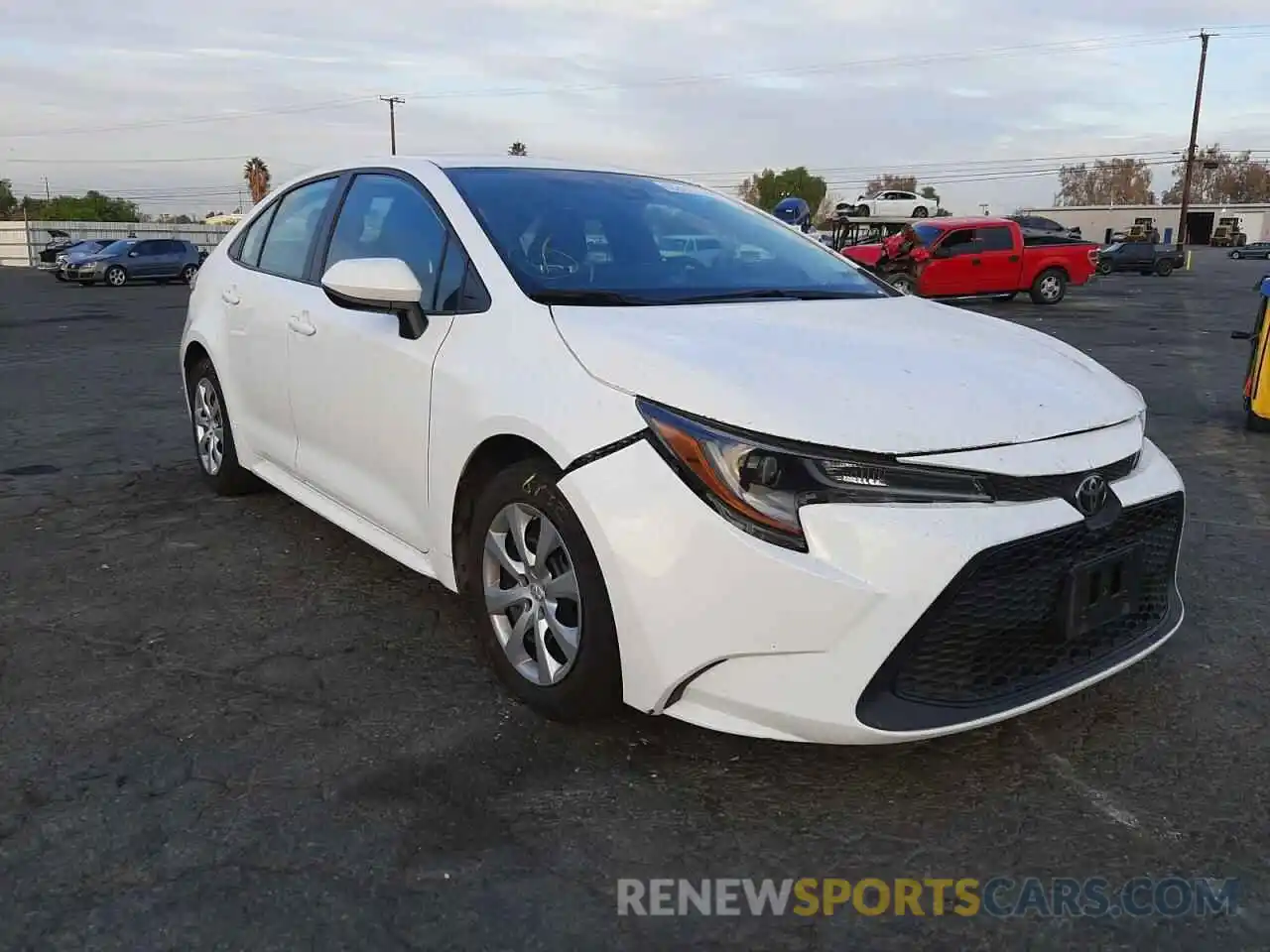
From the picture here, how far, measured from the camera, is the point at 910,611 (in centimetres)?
219

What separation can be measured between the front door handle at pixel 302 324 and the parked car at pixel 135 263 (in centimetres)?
2868

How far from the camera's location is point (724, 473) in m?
2.29

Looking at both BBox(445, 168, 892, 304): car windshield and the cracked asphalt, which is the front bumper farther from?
BBox(445, 168, 892, 304): car windshield

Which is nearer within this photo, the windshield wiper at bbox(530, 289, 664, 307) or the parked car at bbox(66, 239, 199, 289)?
the windshield wiper at bbox(530, 289, 664, 307)

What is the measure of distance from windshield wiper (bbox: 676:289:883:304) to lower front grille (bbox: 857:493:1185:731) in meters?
1.21

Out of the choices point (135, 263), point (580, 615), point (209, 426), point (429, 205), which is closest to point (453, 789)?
point (580, 615)

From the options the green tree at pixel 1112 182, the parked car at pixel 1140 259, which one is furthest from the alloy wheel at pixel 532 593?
the green tree at pixel 1112 182

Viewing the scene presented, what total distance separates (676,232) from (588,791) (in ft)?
6.27

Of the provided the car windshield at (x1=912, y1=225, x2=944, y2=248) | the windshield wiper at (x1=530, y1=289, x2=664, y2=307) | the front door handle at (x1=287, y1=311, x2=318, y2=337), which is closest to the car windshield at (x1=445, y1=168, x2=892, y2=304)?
the windshield wiper at (x1=530, y1=289, x2=664, y2=307)

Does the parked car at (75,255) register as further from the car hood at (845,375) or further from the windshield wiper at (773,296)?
the car hood at (845,375)

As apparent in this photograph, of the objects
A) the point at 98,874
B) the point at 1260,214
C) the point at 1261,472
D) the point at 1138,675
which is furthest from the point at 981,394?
the point at 1260,214

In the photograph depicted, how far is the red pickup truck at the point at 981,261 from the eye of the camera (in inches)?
798

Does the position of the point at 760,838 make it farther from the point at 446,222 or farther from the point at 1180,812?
the point at 446,222

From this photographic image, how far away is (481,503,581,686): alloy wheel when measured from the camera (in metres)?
2.64
